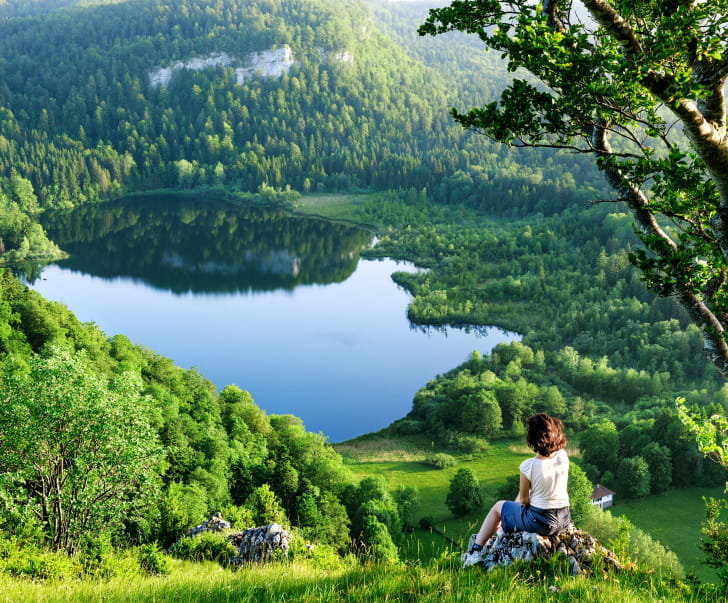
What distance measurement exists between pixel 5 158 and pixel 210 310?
103880 millimetres

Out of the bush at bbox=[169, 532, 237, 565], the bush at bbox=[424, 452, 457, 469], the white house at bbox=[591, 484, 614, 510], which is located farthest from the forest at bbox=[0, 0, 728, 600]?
the bush at bbox=[424, 452, 457, 469]

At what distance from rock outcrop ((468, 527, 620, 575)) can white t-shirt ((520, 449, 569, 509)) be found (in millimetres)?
340

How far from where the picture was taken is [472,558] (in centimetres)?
633

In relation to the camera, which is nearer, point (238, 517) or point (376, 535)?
point (238, 517)

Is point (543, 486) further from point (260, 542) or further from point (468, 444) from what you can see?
point (468, 444)

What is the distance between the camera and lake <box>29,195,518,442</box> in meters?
52.9

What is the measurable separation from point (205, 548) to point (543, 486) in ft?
27.5

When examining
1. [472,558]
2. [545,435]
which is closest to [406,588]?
[472,558]

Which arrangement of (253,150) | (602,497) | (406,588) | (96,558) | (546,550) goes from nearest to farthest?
(406,588) → (546,550) → (96,558) → (602,497) → (253,150)

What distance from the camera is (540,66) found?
6.00m

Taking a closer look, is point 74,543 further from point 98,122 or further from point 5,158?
point 98,122

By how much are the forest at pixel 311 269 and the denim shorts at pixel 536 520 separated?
7.71 feet

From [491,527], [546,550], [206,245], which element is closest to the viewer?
[546,550]

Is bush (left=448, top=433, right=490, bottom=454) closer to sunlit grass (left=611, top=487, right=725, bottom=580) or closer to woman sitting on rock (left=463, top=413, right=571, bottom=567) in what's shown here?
sunlit grass (left=611, top=487, right=725, bottom=580)
